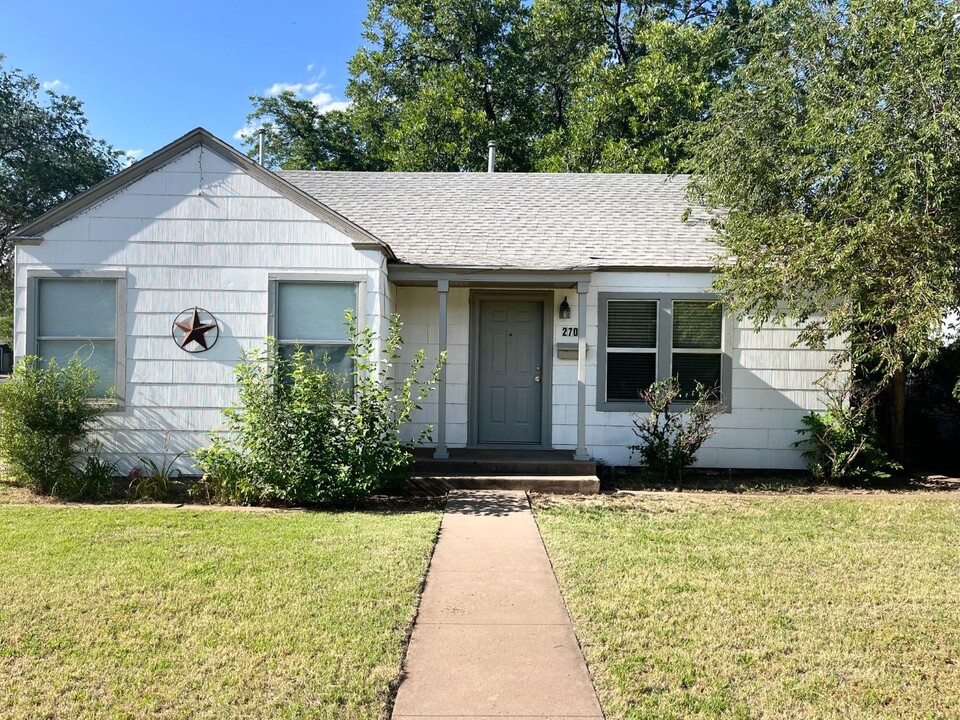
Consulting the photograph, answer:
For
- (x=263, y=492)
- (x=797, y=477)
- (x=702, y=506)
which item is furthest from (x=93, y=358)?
(x=797, y=477)

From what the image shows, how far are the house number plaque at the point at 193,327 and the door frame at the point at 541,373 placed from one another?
11.4 ft

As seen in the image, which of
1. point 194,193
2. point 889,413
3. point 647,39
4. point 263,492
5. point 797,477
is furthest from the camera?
point 647,39

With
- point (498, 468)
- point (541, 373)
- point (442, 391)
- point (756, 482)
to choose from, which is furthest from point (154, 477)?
point (756, 482)

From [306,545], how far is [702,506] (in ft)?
14.6

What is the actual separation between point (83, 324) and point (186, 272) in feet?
4.65

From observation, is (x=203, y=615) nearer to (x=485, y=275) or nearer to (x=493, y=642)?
(x=493, y=642)

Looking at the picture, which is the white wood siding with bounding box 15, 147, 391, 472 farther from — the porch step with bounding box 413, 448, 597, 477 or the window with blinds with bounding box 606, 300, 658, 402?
the window with blinds with bounding box 606, 300, 658, 402

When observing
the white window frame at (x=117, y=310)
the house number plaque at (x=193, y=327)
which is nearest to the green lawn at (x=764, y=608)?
the house number plaque at (x=193, y=327)

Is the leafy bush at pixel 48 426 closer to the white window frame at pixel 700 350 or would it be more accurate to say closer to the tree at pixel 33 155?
the white window frame at pixel 700 350

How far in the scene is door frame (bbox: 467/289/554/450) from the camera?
9.84 m

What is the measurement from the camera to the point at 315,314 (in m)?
8.36

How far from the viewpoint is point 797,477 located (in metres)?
9.48

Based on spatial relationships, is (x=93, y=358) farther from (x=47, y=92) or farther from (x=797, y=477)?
(x=47, y=92)

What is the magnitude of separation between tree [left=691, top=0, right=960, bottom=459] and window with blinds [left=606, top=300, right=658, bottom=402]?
46.1 inches
